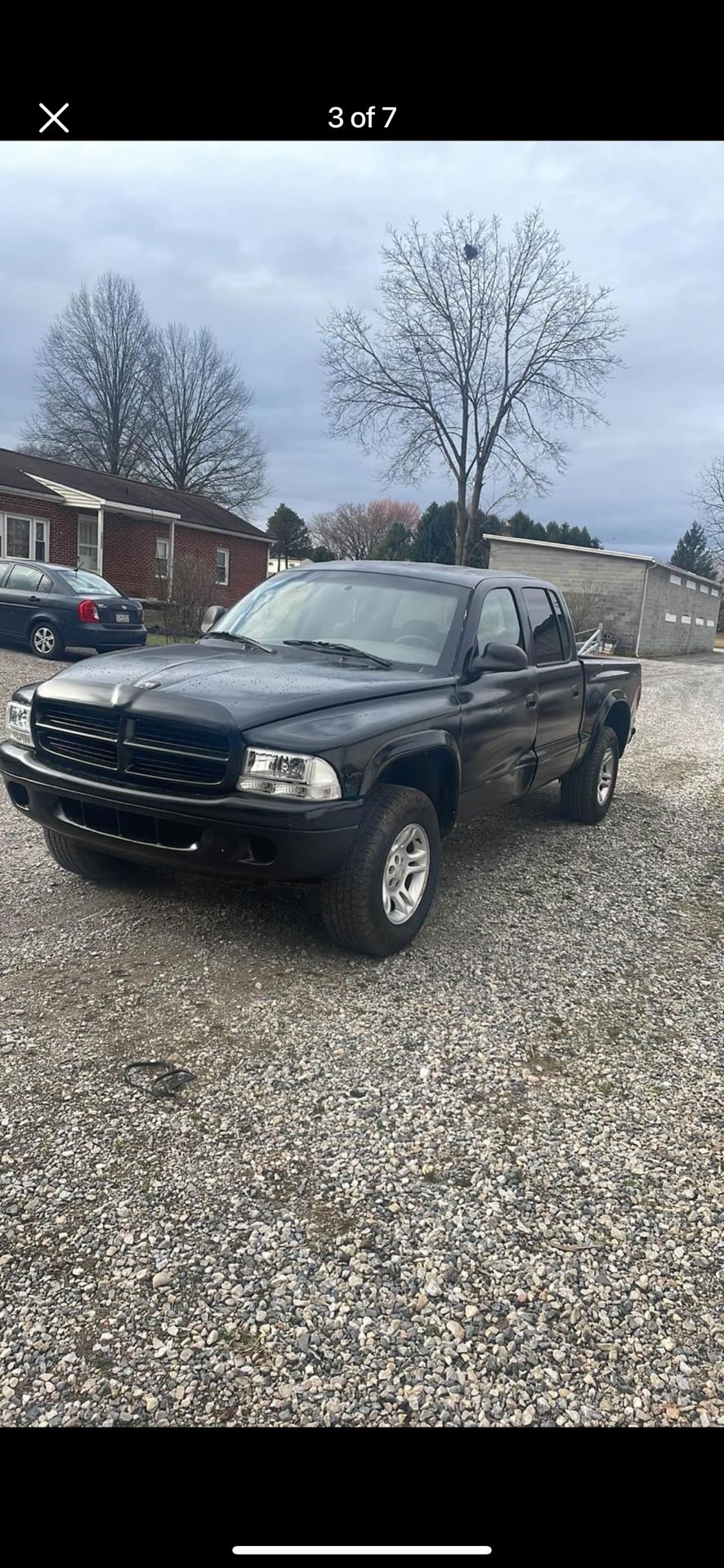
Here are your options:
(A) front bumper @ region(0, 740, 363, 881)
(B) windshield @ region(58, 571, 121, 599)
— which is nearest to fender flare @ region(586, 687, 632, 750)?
(A) front bumper @ region(0, 740, 363, 881)

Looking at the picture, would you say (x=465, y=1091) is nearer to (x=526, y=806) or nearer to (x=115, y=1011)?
(x=115, y=1011)

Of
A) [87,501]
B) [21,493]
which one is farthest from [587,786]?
[87,501]

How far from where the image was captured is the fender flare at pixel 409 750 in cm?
386

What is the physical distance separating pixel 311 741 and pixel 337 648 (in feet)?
4.09

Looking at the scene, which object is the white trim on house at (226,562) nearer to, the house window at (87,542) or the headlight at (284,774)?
the house window at (87,542)

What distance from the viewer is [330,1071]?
127 inches

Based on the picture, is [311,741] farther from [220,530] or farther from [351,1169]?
[220,530]

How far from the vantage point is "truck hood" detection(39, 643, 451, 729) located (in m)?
3.82

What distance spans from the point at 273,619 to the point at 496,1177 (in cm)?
337

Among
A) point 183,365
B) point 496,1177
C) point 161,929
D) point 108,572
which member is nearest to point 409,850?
point 161,929

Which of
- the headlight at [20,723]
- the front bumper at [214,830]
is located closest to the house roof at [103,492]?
the headlight at [20,723]

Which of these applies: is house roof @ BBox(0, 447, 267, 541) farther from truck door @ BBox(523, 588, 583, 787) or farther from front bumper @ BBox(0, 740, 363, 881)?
front bumper @ BBox(0, 740, 363, 881)

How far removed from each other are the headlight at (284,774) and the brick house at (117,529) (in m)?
20.3

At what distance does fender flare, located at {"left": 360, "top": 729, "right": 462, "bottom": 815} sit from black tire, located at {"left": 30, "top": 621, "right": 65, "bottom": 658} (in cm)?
1094
